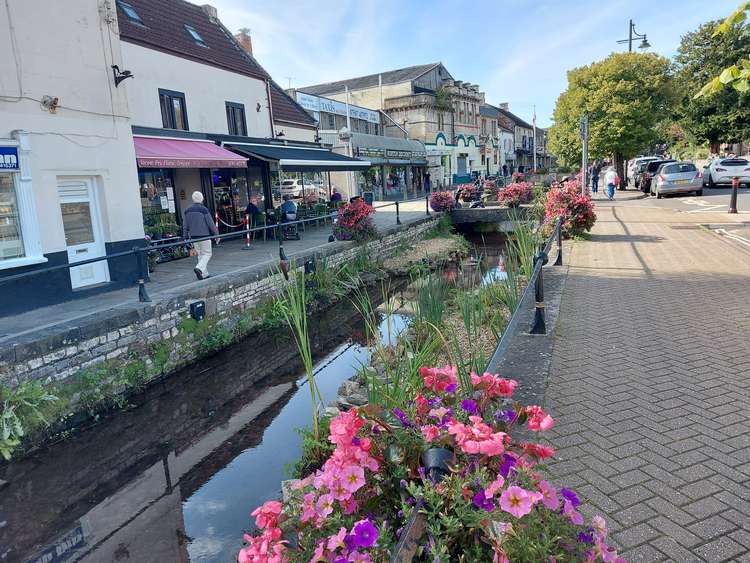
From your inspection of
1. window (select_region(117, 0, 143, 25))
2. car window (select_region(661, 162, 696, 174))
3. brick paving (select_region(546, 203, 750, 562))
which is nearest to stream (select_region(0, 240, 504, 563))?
brick paving (select_region(546, 203, 750, 562))

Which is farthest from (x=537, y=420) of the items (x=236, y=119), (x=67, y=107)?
(x=236, y=119)

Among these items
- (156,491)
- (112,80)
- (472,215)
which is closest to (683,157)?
(472,215)

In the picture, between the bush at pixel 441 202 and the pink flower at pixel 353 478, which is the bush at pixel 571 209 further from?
the pink flower at pixel 353 478

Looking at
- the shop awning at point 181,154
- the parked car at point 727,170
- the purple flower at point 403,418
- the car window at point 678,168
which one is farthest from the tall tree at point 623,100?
the purple flower at point 403,418

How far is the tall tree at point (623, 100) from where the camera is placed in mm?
25406

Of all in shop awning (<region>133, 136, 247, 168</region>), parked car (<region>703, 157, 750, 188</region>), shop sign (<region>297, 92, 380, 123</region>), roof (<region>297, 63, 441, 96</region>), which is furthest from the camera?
roof (<region>297, 63, 441, 96</region>)

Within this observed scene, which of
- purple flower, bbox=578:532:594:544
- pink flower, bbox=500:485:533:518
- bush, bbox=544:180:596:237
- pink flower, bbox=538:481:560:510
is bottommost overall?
purple flower, bbox=578:532:594:544

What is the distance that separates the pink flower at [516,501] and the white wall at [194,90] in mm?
13914

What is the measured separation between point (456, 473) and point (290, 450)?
4.07 m

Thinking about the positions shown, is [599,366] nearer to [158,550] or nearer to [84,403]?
[158,550]

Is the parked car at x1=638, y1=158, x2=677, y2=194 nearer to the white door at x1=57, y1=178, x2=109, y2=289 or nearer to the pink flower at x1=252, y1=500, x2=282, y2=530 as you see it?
the white door at x1=57, y1=178, x2=109, y2=289

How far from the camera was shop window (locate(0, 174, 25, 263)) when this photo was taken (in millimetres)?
7719

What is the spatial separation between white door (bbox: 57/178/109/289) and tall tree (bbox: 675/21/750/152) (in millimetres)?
30737

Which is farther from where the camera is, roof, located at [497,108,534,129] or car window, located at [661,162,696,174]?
roof, located at [497,108,534,129]
